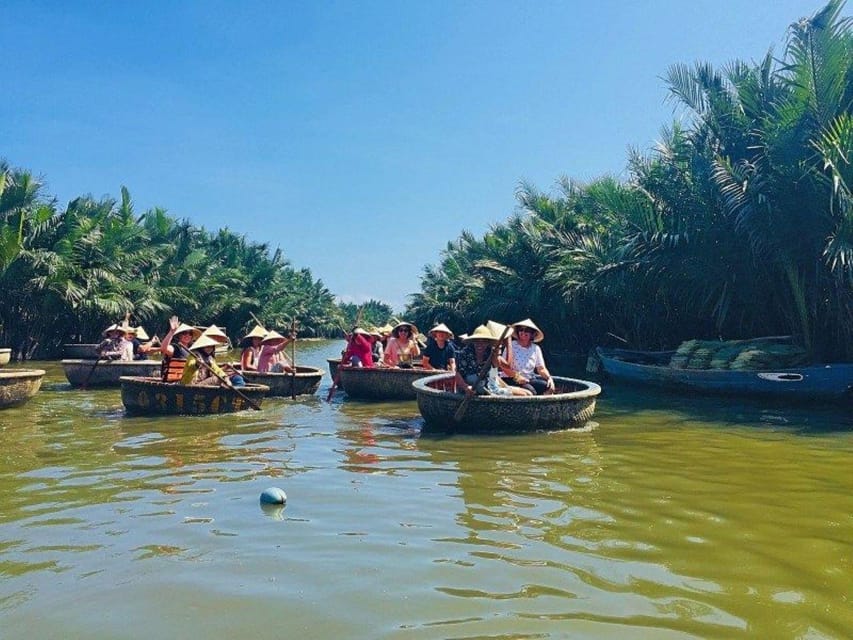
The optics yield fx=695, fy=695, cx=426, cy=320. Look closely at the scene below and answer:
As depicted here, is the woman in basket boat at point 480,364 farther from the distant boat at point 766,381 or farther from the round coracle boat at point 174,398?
the distant boat at point 766,381

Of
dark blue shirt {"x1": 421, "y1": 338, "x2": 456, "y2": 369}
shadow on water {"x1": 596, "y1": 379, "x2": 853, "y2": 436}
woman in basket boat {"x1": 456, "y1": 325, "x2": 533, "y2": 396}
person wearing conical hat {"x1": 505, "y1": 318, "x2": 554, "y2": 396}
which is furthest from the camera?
dark blue shirt {"x1": 421, "y1": 338, "x2": 456, "y2": 369}

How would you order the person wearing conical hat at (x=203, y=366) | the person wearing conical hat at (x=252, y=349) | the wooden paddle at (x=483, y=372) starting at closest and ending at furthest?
the wooden paddle at (x=483, y=372)
the person wearing conical hat at (x=203, y=366)
the person wearing conical hat at (x=252, y=349)

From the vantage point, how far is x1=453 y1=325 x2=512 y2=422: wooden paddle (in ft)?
28.7

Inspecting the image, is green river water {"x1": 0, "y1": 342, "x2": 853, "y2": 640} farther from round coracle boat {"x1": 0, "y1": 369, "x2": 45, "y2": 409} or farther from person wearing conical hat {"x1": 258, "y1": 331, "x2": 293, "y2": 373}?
person wearing conical hat {"x1": 258, "y1": 331, "x2": 293, "y2": 373}

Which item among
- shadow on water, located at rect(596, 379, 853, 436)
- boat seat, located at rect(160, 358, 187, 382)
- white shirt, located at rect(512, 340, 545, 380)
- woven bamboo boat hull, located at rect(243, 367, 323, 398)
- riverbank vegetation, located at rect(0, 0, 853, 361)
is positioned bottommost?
shadow on water, located at rect(596, 379, 853, 436)

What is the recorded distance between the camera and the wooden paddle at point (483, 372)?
28.7 ft

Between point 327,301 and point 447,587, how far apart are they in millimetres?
71213

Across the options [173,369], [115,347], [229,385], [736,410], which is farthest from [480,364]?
[115,347]

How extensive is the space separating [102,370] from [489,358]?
10.4 meters

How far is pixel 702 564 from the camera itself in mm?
4180

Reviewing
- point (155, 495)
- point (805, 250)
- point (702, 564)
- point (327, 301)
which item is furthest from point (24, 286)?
point (327, 301)

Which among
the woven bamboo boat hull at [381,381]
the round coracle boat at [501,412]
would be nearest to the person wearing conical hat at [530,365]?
the round coracle boat at [501,412]

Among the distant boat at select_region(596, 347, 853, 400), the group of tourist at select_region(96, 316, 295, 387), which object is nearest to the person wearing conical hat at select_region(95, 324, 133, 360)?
the group of tourist at select_region(96, 316, 295, 387)

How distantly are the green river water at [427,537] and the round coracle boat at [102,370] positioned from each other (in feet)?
22.1
